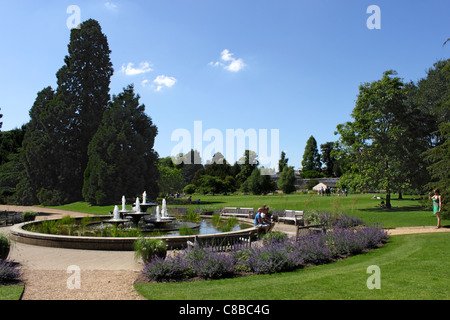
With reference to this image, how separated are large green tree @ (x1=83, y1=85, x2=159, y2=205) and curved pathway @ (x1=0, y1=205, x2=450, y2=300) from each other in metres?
26.9

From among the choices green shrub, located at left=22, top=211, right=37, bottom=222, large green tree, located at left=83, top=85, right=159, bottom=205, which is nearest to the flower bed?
green shrub, located at left=22, top=211, right=37, bottom=222

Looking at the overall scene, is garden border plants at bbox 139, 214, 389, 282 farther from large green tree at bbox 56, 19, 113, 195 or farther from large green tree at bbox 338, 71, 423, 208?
large green tree at bbox 56, 19, 113, 195

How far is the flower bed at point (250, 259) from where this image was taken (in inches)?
311

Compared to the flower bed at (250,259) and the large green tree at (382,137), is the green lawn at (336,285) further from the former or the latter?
the large green tree at (382,137)

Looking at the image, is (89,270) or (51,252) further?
(51,252)

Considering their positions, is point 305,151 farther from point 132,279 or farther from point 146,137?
point 132,279

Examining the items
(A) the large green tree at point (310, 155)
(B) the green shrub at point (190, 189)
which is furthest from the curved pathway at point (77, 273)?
(A) the large green tree at point (310, 155)

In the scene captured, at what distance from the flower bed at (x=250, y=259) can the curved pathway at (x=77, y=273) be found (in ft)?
→ 2.82

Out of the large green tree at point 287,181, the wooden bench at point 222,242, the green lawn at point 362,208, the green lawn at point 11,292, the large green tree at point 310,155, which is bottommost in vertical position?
the green lawn at point 362,208

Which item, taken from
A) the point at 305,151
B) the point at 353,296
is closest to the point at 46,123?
the point at 353,296

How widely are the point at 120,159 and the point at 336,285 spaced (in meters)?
36.0

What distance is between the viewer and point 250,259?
8609 millimetres
